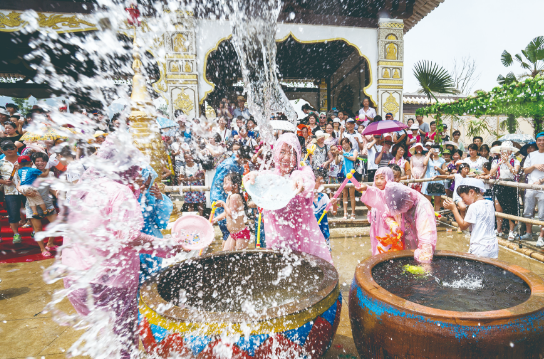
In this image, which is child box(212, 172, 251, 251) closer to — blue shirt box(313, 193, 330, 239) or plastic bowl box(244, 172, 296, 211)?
blue shirt box(313, 193, 330, 239)

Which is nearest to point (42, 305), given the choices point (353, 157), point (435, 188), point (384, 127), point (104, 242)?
point (104, 242)

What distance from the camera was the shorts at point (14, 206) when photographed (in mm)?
5195

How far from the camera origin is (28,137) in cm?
565

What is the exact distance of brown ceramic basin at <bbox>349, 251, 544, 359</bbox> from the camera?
A: 4.93 ft

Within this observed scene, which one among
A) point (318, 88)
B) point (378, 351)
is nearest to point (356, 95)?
point (318, 88)

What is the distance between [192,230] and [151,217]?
19.0 inches

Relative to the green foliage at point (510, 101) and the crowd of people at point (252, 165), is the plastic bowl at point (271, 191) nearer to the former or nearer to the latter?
the crowd of people at point (252, 165)

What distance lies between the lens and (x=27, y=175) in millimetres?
4734

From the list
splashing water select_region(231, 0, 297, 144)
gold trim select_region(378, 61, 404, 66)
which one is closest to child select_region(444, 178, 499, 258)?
splashing water select_region(231, 0, 297, 144)

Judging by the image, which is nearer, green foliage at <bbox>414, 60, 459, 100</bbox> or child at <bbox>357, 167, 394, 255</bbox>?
child at <bbox>357, 167, 394, 255</bbox>

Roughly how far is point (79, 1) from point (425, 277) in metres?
9.80

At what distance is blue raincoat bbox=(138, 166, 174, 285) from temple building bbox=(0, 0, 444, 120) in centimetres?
596

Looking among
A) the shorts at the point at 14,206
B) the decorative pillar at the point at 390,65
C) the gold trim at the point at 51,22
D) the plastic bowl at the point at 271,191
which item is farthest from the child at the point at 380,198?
the gold trim at the point at 51,22

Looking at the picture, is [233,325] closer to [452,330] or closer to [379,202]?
[452,330]
